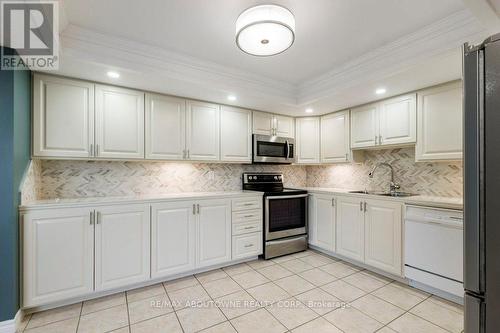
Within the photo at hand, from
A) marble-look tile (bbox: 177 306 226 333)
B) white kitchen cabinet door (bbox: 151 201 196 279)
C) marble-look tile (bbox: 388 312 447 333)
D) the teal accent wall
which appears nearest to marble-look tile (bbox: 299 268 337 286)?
marble-look tile (bbox: 388 312 447 333)

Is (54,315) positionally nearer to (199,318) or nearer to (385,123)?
(199,318)

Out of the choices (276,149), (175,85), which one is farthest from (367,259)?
(175,85)

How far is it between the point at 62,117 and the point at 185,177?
1513 millimetres

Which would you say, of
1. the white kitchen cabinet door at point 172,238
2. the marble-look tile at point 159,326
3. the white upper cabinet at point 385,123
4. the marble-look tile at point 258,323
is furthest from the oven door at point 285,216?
the marble-look tile at point 159,326

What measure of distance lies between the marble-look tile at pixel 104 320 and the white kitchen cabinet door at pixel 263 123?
2.69m

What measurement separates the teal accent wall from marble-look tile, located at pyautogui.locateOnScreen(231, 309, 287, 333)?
5.77ft

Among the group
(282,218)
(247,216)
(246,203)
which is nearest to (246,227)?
(247,216)

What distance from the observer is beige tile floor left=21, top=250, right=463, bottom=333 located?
1879mm

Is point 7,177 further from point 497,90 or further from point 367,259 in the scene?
point 367,259

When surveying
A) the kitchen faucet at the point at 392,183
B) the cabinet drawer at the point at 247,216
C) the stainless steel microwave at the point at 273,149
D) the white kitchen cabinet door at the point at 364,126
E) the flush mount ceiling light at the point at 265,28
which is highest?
the flush mount ceiling light at the point at 265,28

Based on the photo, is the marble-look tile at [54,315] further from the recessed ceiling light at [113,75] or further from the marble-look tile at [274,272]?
the recessed ceiling light at [113,75]

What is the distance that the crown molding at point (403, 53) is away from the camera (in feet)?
6.07

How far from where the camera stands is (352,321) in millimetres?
1942

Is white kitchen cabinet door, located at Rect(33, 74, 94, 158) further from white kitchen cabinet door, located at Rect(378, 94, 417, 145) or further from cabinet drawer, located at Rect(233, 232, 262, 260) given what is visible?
white kitchen cabinet door, located at Rect(378, 94, 417, 145)
